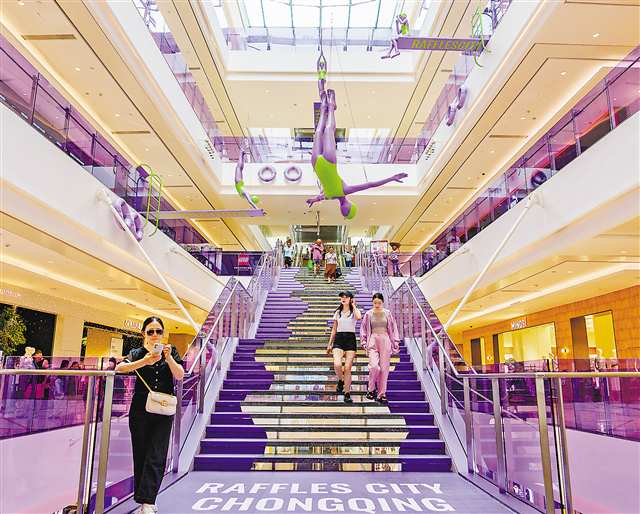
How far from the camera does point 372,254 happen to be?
16438 mm

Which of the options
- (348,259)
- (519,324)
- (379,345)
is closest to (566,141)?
(379,345)

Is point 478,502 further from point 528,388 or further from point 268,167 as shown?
point 268,167

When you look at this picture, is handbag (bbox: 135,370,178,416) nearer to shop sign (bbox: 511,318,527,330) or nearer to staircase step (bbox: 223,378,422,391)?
staircase step (bbox: 223,378,422,391)

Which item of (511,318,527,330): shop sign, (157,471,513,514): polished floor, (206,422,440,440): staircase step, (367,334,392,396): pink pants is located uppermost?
(511,318,527,330): shop sign

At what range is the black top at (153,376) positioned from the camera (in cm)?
367

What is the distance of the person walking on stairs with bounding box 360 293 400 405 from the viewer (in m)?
6.54

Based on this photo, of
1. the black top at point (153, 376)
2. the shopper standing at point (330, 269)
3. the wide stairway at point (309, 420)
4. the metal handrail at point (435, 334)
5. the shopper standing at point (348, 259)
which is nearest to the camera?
the black top at point (153, 376)

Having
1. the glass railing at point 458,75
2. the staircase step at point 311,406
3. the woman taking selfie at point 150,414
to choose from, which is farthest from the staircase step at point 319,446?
the glass railing at point 458,75

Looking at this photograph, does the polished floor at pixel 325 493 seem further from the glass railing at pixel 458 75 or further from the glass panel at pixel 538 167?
the glass railing at pixel 458 75

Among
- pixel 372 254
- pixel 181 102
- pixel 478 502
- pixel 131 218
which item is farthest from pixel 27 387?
pixel 372 254

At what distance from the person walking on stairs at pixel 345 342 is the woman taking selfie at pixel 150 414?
3264mm

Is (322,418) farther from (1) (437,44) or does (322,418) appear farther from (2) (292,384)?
(1) (437,44)

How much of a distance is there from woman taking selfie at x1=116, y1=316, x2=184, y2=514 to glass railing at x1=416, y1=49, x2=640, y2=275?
621 centimetres

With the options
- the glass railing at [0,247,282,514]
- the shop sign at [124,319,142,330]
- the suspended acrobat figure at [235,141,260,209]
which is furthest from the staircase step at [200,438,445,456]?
the shop sign at [124,319,142,330]
